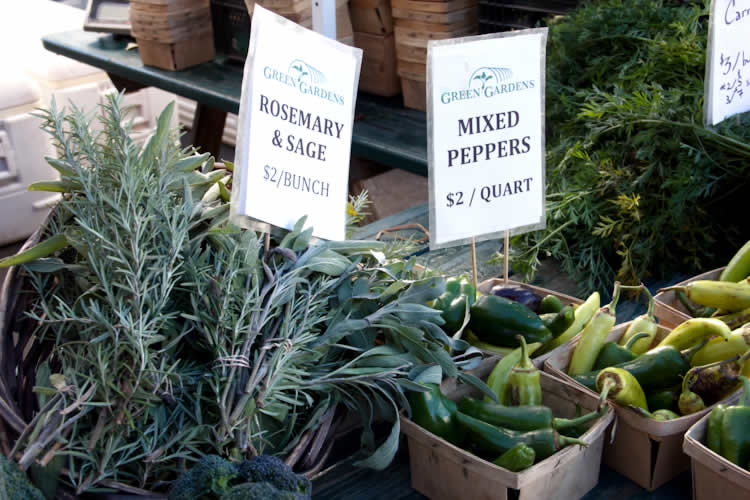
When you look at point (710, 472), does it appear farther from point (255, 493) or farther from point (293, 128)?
point (293, 128)

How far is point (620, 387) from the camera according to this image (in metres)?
0.95

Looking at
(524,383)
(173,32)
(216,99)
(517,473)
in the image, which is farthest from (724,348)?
(173,32)

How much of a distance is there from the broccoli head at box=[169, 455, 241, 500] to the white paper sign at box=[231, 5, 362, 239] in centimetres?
36

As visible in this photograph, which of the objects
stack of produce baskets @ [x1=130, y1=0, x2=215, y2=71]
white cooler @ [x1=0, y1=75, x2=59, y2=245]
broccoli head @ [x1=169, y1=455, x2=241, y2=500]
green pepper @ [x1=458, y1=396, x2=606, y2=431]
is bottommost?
white cooler @ [x1=0, y1=75, x2=59, y2=245]

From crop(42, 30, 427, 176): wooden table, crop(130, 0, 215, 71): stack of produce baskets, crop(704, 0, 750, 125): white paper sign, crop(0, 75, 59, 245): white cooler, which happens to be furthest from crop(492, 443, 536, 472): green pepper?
crop(0, 75, 59, 245): white cooler

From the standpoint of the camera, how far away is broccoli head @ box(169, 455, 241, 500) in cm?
71

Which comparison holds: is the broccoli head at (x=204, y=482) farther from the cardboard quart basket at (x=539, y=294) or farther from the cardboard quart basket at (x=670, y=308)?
the cardboard quart basket at (x=670, y=308)

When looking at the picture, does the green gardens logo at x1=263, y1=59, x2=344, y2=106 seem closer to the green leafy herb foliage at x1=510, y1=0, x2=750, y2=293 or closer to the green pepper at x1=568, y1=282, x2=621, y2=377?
the green pepper at x1=568, y1=282, x2=621, y2=377

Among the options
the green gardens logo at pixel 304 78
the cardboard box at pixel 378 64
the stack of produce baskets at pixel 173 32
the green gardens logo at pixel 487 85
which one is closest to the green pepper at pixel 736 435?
the green gardens logo at pixel 487 85

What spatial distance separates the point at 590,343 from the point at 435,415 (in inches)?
11.8

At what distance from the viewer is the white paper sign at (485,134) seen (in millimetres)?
1097

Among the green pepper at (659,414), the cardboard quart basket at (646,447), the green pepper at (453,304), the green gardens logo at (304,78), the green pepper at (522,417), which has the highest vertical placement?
the green gardens logo at (304,78)

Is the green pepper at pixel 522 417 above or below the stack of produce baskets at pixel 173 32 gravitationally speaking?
below

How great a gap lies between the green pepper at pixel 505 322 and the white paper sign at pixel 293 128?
255mm
